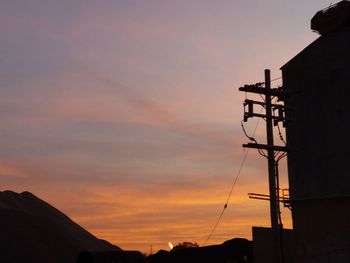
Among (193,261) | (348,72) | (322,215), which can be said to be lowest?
(193,261)

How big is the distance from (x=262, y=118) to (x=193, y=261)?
8214 millimetres

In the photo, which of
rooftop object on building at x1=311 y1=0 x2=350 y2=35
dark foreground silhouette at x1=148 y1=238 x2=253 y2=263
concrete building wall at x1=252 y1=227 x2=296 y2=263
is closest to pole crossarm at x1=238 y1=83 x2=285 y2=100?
dark foreground silhouette at x1=148 y1=238 x2=253 y2=263

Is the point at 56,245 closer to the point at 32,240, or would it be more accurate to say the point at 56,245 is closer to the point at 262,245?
the point at 32,240

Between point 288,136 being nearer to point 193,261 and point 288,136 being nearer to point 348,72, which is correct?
point 348,72

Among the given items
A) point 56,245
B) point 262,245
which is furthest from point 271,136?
point 56,245

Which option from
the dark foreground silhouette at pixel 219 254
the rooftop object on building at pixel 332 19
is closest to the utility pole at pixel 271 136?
the dark foreground silhouette at pixel 219 254

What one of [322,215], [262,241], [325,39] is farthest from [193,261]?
[325,39]

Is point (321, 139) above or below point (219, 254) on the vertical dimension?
above

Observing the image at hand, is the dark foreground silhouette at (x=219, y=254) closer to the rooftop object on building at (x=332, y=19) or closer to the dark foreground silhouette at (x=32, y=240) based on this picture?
the rooftop object on building at (x=332, y=19)

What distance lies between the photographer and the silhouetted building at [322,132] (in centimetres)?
3844

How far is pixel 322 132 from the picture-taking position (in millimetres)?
40031

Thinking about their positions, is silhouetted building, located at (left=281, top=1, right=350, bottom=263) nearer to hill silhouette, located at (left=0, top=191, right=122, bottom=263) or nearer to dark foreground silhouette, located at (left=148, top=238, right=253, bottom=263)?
dark foreground silhouette, located at (left=148, top=238, right=253, bottom=263)

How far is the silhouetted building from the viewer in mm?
38438

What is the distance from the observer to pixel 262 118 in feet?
89.4
